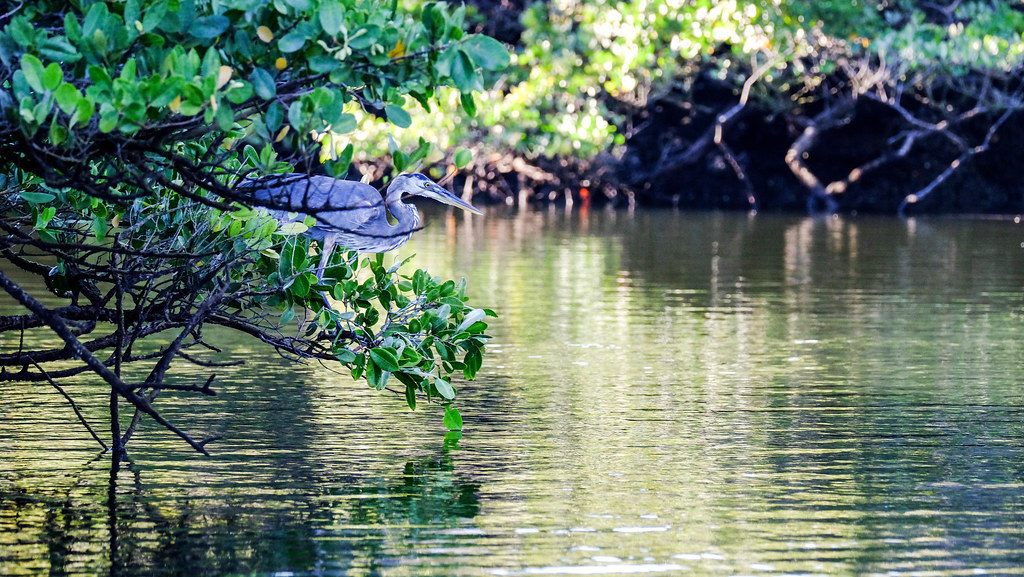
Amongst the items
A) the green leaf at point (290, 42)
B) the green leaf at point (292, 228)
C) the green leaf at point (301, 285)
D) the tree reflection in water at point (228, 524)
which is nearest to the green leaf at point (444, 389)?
the tree reflection in water at point (228, 524)

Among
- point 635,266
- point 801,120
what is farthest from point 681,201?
point 635,266

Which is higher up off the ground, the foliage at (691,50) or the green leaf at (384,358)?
the foliage at (691,50)

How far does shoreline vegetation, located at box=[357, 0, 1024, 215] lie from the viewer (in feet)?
91.5

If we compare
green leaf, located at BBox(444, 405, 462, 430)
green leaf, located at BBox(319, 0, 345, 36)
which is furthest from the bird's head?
green leaf, located at BBox(319, 0, 345, 36)

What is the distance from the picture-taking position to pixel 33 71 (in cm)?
493

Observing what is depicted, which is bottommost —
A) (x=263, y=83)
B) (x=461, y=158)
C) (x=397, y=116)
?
(x=461, y=158)

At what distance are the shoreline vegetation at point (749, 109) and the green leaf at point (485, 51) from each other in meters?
21.7

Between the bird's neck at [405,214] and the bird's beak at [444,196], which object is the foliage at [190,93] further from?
the bird's beak at [444,196]

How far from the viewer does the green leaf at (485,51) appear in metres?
5.47

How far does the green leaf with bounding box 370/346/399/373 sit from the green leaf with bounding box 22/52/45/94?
2.43 meters

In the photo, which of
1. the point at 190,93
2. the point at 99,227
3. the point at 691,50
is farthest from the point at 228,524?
the point at 691,50

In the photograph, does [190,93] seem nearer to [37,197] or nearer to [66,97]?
[66,97]

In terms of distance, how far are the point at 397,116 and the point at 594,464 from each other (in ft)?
7.37

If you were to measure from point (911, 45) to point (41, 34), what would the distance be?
22835 millimetres
